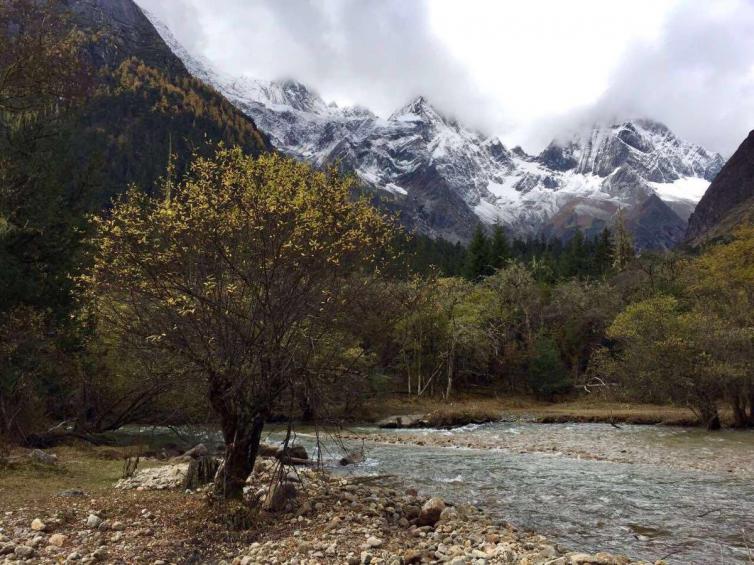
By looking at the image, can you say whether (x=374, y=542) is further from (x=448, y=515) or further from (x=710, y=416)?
(x=710, y=416)

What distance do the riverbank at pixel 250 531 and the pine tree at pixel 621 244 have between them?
281 feet

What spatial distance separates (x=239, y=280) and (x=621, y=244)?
93.5 m

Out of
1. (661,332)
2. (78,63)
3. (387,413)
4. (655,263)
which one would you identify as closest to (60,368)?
(78,63)

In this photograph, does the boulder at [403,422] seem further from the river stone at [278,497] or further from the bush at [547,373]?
the river stone at [278,497]

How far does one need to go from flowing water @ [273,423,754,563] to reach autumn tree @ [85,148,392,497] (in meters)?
6.88

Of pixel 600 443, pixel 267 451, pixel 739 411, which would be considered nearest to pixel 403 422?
pixel 600 443

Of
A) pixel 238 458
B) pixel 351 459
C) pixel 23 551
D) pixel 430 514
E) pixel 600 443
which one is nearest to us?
pixel 23 551

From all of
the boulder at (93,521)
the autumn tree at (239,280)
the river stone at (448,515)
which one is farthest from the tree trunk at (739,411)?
the boulder at (93,521)

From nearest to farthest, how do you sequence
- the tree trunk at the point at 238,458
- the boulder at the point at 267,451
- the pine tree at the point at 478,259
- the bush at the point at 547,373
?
the tree trunk at the point at 238,458, the boulder at the point at 267,451, the bush at the point at 547,373, the pine tree at the point at 478,259

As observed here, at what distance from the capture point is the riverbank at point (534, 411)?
40644mm

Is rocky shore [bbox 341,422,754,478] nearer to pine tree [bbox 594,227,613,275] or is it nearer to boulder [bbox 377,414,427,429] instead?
boulder [bbox 377,414,427,429]

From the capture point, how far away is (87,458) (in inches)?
799

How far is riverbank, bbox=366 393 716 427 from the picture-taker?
4064cm

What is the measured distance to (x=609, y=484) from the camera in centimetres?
1827
